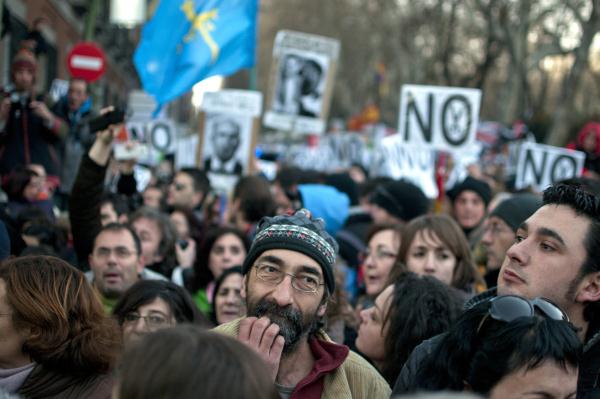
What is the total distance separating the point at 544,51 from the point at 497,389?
22.2 m

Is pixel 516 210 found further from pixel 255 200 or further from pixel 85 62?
pixel 85 62

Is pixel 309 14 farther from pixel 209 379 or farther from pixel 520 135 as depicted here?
pixel 209 379

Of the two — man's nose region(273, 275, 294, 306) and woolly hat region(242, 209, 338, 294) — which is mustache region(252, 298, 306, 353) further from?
woolly hat region(242, 209, 338, 294)

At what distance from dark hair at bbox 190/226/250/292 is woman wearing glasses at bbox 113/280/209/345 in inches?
80.8

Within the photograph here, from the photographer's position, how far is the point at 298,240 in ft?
12.0

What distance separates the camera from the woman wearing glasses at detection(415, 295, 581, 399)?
9.44 feet

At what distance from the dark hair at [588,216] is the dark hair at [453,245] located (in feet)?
7.21

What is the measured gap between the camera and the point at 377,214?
27.4 ft

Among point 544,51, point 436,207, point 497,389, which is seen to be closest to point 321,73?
point 436,207

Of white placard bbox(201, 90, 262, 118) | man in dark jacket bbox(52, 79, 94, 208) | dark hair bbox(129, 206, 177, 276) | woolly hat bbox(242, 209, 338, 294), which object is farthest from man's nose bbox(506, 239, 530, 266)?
white placard bbox(201, 90, 262, 118)

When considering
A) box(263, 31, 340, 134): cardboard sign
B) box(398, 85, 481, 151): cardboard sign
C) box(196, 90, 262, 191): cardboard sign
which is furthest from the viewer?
box(263, 31, 340, 134): cardboard sign

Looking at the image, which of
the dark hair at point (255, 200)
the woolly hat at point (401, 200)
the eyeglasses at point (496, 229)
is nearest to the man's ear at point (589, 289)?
the eyeglasses at point (496, 229)

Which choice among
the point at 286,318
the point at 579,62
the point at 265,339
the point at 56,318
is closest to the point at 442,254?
the point at 286,318

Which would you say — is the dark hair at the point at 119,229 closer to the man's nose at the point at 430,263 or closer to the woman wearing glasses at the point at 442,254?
the woman wearing glasses at the point at 442,254
